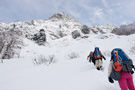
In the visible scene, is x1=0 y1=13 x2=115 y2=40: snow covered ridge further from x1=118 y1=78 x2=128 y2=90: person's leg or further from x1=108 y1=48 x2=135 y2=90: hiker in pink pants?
x1=118 y1=78 x2=128 y2=90: person's leg

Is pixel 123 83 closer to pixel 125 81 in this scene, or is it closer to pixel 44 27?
pixel 125 81

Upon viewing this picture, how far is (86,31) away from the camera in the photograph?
125ft

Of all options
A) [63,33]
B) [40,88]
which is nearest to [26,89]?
[40,88]

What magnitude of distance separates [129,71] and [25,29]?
4017 centimetres

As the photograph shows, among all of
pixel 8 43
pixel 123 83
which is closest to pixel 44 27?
pixel 8 43

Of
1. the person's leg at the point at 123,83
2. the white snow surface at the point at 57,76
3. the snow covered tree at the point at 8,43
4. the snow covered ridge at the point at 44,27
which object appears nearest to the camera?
the person's leg at the point at 123,83


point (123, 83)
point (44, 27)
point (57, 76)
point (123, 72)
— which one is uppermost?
point (44, 27)

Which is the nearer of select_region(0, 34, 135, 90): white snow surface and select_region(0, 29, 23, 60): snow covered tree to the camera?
select_region(0, 34, 135, 90): white snow surface

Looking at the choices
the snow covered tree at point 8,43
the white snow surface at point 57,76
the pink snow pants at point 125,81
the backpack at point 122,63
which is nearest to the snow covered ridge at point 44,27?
the snow covered tree at point 8,43

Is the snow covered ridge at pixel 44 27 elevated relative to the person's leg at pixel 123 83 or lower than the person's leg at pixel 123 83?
elevated

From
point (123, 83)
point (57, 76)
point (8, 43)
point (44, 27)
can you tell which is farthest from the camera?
point (44, 27)

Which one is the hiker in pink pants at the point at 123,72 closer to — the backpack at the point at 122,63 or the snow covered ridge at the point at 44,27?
the backpack at the point at 122,63

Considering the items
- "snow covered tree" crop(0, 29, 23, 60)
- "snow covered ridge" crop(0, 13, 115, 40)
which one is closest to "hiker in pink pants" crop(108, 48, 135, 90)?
"snow covered tree" crop(0, 29, 23, 60)

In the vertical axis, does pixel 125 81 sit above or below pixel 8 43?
below
